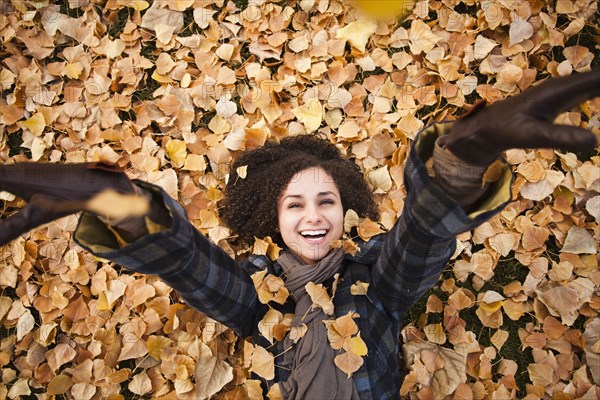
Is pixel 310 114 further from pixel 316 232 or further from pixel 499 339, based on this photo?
pixel 499 339

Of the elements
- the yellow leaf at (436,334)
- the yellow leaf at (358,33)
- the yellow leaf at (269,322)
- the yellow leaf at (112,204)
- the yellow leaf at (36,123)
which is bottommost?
the yellow leaf at (436,334)

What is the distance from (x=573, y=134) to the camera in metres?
0.79

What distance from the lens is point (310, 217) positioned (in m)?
1.39

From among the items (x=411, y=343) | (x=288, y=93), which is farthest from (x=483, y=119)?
(x=288, y=93)

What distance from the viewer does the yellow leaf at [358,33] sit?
1866mm

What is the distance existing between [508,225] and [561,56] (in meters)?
0.60

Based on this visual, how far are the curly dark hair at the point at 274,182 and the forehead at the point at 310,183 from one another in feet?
0.09

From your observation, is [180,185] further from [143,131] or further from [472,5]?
[472,5]

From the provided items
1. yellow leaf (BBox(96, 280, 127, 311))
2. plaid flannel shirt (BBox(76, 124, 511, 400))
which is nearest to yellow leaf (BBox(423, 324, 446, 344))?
plaid flannel shirt (BBox(76, 124, 511, 400))

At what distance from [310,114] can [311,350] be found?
0.82 metres

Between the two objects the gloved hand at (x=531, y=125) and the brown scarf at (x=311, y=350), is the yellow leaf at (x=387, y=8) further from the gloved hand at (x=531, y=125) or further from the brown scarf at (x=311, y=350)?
the gloved hand at (x=531, y=125)

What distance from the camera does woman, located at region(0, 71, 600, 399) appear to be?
0.89 metres

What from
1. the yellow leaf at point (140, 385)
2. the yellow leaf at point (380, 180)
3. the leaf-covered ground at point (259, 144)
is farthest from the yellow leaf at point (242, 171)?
the yellow leaf at point (140, 385)

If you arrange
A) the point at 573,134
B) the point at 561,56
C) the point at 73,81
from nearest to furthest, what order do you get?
the point at 573,134 → the point at 561,56 → the point at 73,81
